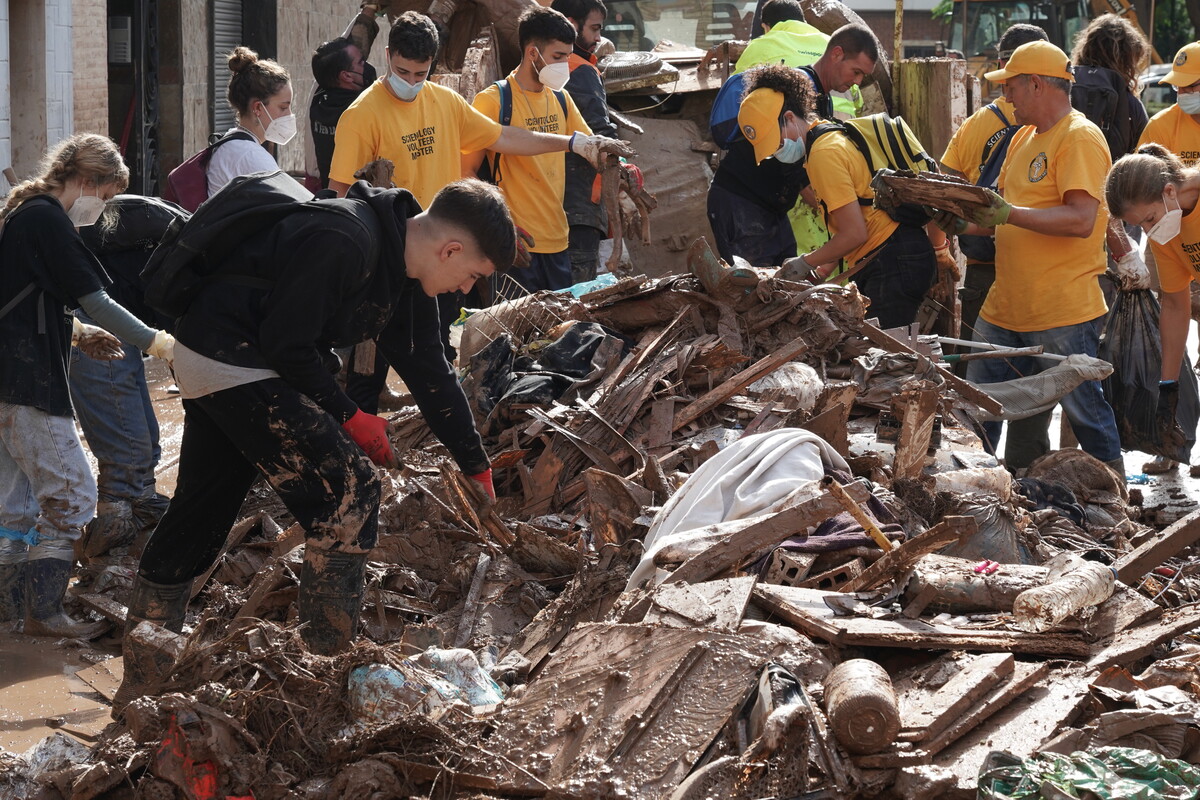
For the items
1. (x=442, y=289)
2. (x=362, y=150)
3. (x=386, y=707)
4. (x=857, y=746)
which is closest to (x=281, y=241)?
(x=442, y=289)

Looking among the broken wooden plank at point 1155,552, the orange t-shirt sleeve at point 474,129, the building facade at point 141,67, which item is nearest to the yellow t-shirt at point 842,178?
the orange t-shirt sleeve at point 474,129

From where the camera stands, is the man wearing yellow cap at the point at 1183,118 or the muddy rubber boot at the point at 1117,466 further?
the man wearing yellow cap at the point at 1183,118

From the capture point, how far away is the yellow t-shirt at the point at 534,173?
7.59 metres

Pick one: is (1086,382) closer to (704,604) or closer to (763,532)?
(763,532)

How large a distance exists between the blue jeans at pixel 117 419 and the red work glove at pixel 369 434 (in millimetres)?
2334

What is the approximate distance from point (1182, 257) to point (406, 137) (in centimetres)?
424

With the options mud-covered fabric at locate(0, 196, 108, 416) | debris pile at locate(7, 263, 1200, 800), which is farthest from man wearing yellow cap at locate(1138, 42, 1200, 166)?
mud-covered fabric at locate(0, 196, 108, 416)

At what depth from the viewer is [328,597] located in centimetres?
396

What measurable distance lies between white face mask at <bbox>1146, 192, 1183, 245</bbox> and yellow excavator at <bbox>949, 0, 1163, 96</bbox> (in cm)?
1468

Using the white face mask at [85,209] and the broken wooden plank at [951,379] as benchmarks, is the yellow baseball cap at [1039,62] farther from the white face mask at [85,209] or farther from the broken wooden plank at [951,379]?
the white face mask at [85,209]

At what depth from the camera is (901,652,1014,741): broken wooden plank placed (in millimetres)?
3389

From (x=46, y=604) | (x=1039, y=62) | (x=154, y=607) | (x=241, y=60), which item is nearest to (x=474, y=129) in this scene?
(x=241, y=60)

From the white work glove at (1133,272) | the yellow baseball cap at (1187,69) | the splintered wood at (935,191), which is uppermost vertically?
the yellow baseball cap at (1187,69)

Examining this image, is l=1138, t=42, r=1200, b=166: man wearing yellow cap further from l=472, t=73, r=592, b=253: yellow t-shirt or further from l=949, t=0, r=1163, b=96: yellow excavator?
l=949, t=0, r=1163, b=96: yellow excavator
